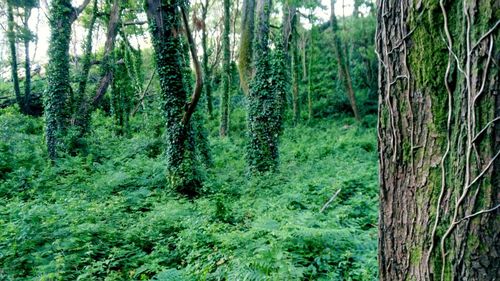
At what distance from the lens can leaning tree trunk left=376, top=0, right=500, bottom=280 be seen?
136cm

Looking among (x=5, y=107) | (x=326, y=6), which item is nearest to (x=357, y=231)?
(x=326, y=6)

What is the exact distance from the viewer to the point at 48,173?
7.92 meters

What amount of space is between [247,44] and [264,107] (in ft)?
6.70

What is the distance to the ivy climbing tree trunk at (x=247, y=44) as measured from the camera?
31.8 feet

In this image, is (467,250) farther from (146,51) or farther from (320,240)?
(146,51)

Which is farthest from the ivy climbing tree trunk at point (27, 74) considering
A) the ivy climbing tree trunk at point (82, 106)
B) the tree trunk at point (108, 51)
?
the ivy climbing tree trunk at point (82, 106)

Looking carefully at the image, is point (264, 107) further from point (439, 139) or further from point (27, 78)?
point (27, 78)

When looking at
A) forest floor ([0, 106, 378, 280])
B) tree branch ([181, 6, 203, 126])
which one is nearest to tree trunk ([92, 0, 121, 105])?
forest floor ([0, 106, 378, 280])

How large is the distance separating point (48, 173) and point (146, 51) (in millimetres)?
21498

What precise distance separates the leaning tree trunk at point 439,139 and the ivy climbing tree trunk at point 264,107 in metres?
7.30

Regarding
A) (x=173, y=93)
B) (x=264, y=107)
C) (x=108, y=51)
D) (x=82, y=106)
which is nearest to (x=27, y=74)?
(x=108, y=51)

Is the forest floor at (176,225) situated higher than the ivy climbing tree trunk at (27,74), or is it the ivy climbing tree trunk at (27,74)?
the ivy climbing tree trunk at (27,74)

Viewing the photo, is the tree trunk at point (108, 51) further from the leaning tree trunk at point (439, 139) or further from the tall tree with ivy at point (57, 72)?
the leaning tree trunk at point (439, 139)

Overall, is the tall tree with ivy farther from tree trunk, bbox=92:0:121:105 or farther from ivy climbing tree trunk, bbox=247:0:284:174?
ivy climbing tree trunk, bbox=247:0:284:174
